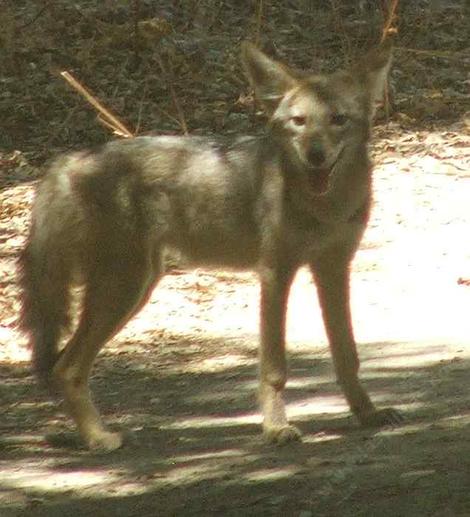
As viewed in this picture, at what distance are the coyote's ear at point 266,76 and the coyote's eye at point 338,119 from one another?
360 mm

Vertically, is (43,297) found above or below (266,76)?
below

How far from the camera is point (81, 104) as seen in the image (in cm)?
1288

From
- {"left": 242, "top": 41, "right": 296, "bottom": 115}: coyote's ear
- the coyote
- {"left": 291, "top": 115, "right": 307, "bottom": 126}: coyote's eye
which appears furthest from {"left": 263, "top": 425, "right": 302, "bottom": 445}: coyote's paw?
{"left": 242, "top": 41, "right": 296, "bottom": 115}: coyote's ear

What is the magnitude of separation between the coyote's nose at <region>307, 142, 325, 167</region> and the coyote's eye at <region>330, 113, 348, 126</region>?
15 centimetres

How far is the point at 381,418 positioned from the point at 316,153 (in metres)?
1.26

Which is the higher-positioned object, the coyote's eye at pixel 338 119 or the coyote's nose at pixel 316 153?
the coyote's eye at pixel 338 119

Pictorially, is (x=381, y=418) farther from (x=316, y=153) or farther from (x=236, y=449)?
(x=316, y=153)

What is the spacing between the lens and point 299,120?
6234 mm

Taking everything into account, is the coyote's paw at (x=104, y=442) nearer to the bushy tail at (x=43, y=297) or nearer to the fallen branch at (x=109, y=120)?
the bushy tail at (x=43, y=297)

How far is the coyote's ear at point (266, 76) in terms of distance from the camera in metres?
6.46

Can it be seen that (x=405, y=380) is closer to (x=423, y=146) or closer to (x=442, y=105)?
(x=423, y=146)

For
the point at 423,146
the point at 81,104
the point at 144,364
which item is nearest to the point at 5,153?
the point at 81,104

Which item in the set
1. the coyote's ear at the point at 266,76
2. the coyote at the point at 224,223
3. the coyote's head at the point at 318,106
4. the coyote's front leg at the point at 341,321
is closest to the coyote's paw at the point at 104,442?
the coyote at the point at 224,223

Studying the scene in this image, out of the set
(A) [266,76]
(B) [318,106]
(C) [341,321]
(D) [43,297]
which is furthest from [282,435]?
(A) [266,76]
